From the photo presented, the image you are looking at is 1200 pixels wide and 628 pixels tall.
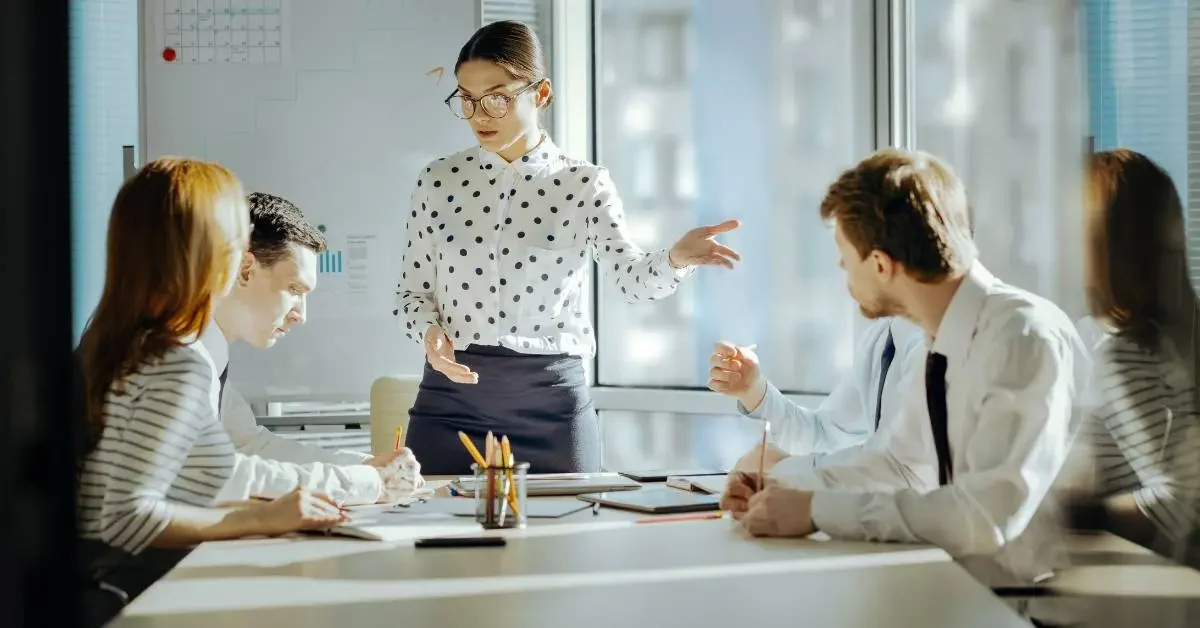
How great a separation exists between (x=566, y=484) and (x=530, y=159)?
2.84 feet

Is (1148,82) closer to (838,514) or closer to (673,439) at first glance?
(838,514)

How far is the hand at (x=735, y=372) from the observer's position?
7.66 ft

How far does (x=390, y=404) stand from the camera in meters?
3.06

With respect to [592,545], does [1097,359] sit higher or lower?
higher

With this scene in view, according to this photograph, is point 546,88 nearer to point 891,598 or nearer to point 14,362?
point 891,598

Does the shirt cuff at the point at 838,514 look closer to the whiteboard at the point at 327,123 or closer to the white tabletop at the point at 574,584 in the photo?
the white tabletop at the point at 574,584

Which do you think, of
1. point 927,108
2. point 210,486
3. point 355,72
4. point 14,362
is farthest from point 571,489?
point 355,72

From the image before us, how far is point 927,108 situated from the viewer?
10.6 feet

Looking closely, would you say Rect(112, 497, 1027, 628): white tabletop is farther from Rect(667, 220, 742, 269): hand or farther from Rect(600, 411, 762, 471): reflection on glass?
Rect(600, 411, 762, 471): reflection on glass

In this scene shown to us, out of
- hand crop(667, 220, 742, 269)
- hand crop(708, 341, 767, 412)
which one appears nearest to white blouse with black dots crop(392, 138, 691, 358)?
hand crop(667, 220, 742, 269)

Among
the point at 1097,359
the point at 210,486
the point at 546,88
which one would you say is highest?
the point at 546,88

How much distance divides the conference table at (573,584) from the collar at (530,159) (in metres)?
1.16

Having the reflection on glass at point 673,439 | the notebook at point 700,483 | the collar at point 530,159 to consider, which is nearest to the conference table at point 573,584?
the notebook at point 700,483

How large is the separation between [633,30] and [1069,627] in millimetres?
2657
